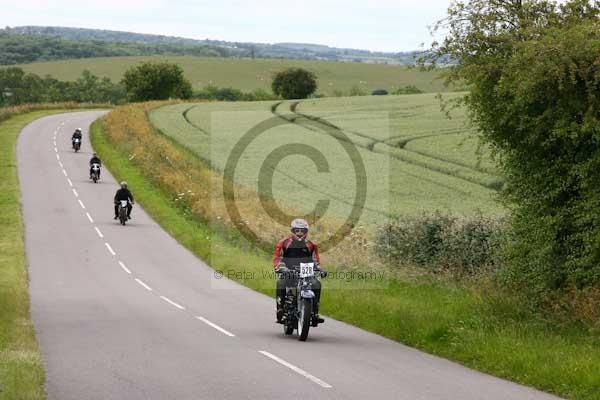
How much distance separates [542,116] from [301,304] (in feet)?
18.4

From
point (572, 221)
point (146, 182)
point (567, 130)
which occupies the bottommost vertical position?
point (146, 182)

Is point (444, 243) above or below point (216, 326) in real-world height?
above

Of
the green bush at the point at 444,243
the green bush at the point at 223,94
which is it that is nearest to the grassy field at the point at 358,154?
the green bush at the point at 444,243

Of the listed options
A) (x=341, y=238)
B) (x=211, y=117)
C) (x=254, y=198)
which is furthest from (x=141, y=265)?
(x=211, y=117)

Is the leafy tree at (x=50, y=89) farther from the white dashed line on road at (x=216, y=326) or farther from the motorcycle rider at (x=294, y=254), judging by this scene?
the motorcycle rider at (x=294, y=254)

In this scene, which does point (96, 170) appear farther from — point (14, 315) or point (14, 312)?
point (14, 315)

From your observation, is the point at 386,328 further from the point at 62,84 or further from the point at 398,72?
the point at 398,72

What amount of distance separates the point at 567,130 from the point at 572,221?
5.48ft

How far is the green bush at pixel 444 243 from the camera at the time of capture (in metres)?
23.5

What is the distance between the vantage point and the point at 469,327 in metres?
16.0

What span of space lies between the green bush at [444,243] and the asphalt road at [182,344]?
422 cm

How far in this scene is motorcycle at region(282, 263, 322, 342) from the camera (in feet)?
54.3

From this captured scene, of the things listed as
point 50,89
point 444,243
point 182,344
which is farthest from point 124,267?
point 50,89

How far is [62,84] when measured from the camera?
524 ft
